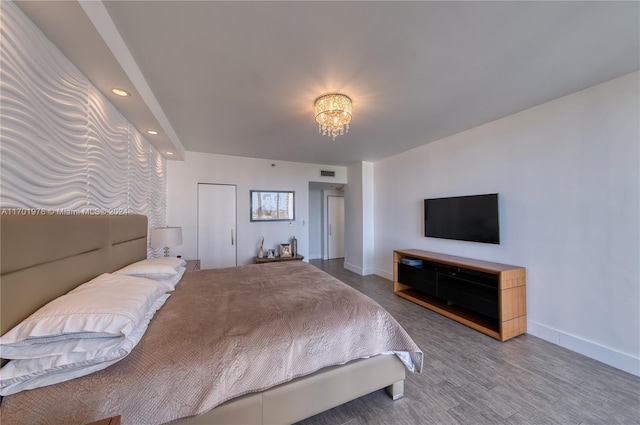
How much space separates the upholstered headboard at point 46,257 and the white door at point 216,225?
7.85 feet

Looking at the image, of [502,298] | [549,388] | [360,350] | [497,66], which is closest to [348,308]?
[360,350]

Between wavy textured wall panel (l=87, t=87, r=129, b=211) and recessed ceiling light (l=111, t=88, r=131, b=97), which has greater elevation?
recessed ceiling light (l=111, t=88, r=131, b=97)

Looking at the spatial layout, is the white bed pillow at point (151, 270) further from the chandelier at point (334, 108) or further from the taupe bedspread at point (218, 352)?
the chandelier at point (334, 108)

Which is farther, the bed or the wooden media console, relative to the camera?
the wooden media console

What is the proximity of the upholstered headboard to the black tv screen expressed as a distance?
393 centimetres

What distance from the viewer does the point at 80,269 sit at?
1420 mm

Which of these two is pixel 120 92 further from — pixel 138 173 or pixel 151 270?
pixel 151 270

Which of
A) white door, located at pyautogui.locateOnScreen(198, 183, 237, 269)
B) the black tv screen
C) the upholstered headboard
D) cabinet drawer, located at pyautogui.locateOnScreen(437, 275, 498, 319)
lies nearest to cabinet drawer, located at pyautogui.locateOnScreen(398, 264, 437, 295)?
cabinet drawer, located at pyautogui.locateOnScreen(437, 275, 498, 319)

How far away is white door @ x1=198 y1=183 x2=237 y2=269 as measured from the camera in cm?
418

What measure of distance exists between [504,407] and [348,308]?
4.24 ft

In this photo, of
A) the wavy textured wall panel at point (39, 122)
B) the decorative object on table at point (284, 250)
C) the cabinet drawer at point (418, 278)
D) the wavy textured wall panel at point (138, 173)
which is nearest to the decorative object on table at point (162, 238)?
the wavy textured wall panel at point (138, 173)

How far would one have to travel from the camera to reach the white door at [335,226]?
674cm

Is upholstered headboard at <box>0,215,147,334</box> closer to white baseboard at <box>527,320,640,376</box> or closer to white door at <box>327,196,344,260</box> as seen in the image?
white baseboard at <box>527,320,640,376</box>

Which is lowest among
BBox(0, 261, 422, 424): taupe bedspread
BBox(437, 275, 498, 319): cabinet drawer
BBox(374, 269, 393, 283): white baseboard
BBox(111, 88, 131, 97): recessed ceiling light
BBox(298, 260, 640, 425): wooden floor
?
BBox(298, 260, 640, 425): wooden floor
